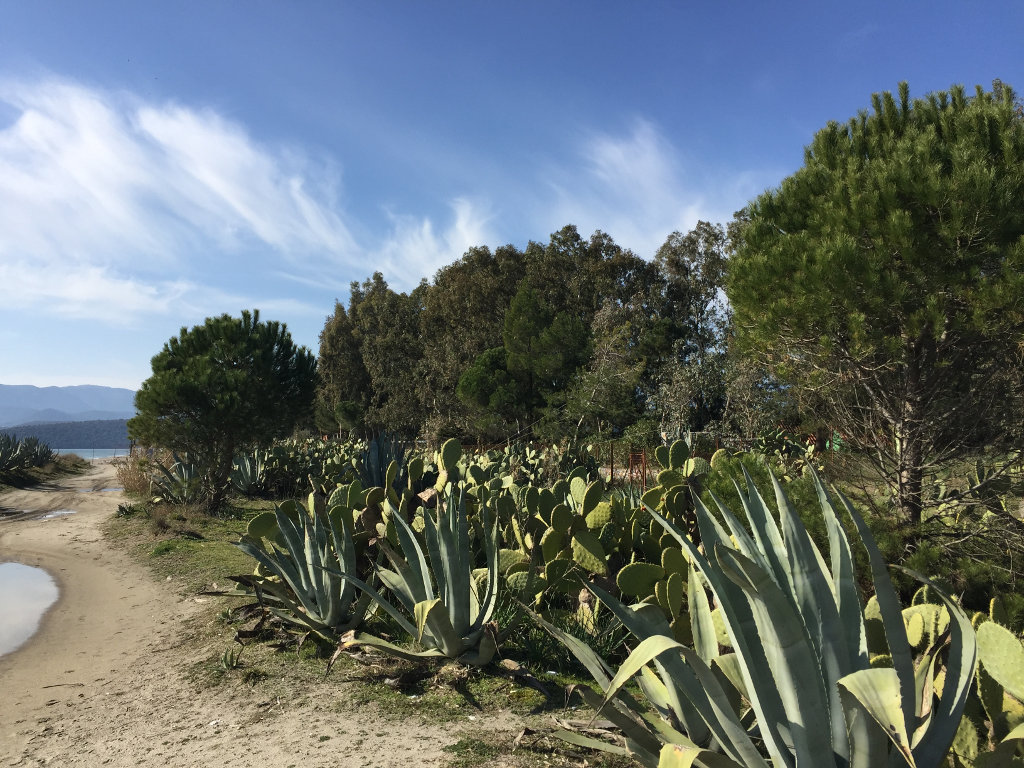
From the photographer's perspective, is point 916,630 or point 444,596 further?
point 444,596

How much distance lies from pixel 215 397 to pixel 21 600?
5462 millimetres

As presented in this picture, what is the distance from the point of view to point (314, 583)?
4.01 meters

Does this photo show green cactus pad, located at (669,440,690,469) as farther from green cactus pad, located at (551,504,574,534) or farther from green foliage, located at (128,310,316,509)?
green foliage, located at (128,310,316,509)

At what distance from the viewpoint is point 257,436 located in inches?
454

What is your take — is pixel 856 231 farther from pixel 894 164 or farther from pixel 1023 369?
pixel 1023 369

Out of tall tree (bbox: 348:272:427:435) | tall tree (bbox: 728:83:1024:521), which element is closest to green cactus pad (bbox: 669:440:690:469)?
tall tree (bbox: 728:83:1024:521)

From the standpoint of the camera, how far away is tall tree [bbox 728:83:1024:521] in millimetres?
4250

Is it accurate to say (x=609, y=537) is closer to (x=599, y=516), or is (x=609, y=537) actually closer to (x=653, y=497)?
(x=599, y=516)

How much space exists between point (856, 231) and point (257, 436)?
9.94m

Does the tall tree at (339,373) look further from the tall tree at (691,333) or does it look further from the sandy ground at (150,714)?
the sandy ground at (150,714)

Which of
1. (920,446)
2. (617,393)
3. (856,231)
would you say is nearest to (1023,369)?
(920,446)

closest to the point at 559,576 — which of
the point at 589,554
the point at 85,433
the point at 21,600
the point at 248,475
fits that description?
the point at 589,554

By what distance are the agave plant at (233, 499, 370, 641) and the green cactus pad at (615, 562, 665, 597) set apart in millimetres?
1543

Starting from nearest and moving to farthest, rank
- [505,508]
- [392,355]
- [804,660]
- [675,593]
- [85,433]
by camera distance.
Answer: [804,660] < [675,593] < [505,508] < [392,355] < [85,433]
